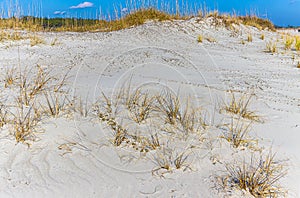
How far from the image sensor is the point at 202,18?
10789mm

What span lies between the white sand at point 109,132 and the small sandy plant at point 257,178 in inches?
3.0

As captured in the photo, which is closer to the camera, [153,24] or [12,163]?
[12,163]

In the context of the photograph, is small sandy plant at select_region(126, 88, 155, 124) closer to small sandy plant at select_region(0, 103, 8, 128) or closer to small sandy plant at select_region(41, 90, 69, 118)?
small sandy plant at select_region(41, 90, 69, 118)

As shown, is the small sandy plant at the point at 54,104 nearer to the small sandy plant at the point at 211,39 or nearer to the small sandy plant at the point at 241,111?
the small sandy plant at the point at 241,111

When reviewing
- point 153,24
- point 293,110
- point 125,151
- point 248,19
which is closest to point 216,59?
point 293,110

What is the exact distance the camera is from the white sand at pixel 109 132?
6.54 ft

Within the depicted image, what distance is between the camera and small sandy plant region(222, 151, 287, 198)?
1946mm

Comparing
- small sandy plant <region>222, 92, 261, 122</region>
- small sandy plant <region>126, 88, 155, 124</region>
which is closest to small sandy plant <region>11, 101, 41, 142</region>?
small sandy plant <region>126, 88, 155, 124</region>

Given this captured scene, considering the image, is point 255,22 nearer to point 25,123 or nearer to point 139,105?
point 139,105

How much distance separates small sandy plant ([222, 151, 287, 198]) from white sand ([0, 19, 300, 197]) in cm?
8

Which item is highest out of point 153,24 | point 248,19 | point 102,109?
point 248,19

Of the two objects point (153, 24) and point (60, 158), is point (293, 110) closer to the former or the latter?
point (60, 158)

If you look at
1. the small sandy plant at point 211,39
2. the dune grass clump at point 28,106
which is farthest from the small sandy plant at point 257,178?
the small sandy plant at point 211,39

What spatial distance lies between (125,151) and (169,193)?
1.89 ft
